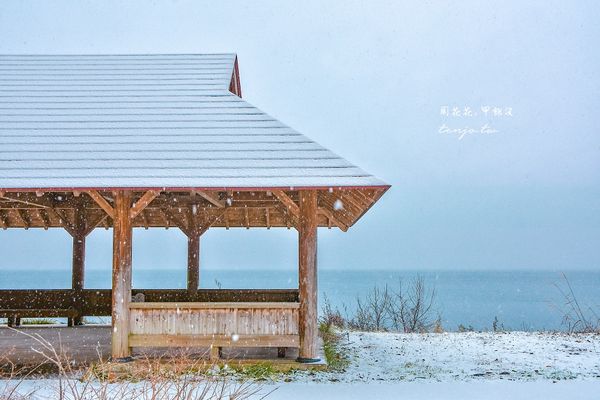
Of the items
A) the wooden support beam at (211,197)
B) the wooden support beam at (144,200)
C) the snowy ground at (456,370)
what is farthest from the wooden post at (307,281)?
the wooden support beam at (144,200)

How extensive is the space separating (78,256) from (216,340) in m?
5.93

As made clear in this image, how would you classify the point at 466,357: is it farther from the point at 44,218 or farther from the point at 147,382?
the point at 44,218

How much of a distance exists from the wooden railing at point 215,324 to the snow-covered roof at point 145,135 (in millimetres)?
1725

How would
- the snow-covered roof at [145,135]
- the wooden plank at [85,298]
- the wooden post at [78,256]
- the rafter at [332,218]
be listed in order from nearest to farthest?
the snow-covered roof at [145,135], the rafter at [332,218], the wooden plank at [85,298], the wooden post at [78,256]

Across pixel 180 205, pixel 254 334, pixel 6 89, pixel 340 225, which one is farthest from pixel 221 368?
pixel 6 89

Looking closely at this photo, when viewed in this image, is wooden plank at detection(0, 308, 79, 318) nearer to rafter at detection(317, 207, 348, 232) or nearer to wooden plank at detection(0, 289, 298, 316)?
wooden plank at detection(0, 289, 298, 316)

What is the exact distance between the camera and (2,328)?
44.9 ft

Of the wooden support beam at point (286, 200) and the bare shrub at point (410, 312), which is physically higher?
the wooden support beam at point (286, 200)

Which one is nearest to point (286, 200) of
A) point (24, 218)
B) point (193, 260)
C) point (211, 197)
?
point (211, 197)

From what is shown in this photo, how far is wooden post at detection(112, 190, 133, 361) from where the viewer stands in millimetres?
9094

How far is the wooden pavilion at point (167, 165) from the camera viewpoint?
8977mm

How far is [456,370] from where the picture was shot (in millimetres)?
9375

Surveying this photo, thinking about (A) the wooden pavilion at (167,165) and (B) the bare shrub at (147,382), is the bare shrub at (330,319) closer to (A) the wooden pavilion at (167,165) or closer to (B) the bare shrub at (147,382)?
(A) the wooden pavilion at (167,165)

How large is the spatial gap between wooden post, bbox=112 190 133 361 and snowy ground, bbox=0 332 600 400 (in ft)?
4.02
